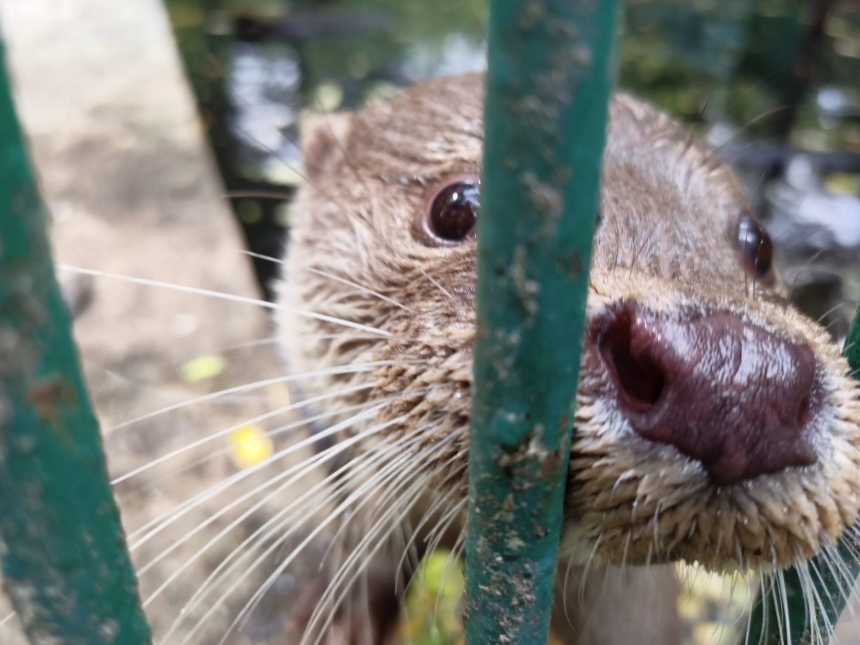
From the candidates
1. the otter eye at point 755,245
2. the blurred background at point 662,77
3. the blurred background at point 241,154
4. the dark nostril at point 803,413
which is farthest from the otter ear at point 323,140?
the blurred background at point 662,77

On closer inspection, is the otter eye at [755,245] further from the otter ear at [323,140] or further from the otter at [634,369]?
the otter ear at [323,140]

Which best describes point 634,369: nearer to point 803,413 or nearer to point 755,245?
point 803,413

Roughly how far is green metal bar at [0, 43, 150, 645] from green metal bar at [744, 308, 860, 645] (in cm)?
98

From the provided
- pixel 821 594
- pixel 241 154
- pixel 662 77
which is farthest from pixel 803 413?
pixel 662 77

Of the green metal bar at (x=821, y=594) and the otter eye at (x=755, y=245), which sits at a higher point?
the otter eye at (x=755, y=245)

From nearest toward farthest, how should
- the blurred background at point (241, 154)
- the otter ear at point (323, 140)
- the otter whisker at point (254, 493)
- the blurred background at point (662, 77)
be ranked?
the otter whisker at point (254, 493) → the otter ear at point (323, 140) → the blurred background at point (241, 154) → the blurred background at point (662, 77)

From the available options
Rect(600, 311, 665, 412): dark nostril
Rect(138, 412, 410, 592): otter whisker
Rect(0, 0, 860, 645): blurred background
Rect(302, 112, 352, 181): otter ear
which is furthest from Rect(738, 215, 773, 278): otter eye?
Rect(302, 112, 352, 181): otter ear

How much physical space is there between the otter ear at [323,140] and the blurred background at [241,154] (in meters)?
0.16

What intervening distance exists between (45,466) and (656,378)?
666mm

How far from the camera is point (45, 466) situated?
2.17 ft

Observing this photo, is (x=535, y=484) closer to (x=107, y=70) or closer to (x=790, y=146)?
(x=790, y=146)

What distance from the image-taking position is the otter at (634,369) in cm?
92

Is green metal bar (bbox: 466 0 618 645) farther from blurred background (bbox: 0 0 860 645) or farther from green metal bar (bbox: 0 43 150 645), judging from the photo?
blurred background (bbox: 0 0 860 645)

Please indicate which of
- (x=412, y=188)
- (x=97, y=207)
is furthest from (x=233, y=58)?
(x=412, y=188)
